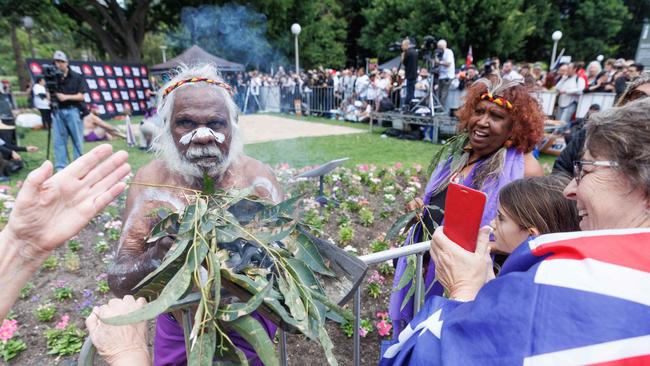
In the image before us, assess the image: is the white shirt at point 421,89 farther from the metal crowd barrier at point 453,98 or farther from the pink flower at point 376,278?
the pink flower at point 376,278

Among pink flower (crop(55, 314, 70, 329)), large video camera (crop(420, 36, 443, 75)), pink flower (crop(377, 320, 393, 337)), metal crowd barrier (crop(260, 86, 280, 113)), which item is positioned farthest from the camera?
metal crowd barrier (crop(260, 86, 280, 113))

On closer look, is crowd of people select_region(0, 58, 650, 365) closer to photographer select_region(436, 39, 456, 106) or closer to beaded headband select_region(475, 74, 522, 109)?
beaded headband select_region(475, 74, 522, 109)

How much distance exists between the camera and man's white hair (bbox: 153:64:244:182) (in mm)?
1825

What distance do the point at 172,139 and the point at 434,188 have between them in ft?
5.54

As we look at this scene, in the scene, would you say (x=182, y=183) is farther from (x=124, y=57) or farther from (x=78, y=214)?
(x=124, y=57)

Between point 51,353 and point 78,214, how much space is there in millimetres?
2098

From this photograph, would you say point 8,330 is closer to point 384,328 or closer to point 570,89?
point 384,328

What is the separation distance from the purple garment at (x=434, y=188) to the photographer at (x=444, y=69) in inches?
343

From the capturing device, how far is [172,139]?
1.84 metres

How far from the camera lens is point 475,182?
226cm

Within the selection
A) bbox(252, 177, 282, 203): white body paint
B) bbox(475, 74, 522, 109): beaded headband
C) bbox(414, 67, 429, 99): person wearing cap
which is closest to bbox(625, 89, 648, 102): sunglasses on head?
bbox(475, 74, 522, 109): beaded headband

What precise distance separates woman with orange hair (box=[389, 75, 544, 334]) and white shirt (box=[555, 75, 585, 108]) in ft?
27.4

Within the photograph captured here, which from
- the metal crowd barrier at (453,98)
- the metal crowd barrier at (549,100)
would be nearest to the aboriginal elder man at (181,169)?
the metal crowd barrier at (453,98)

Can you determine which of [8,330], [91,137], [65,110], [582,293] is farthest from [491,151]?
[91,137]
